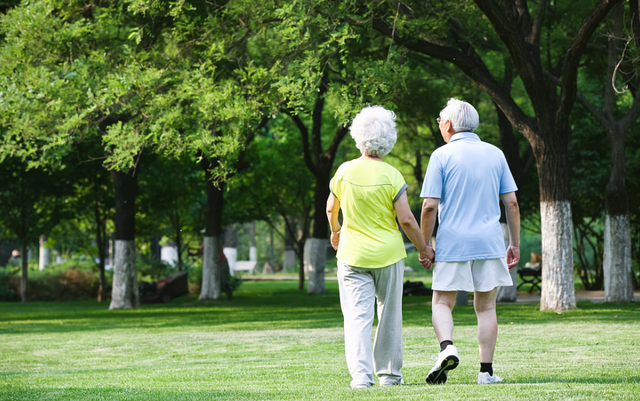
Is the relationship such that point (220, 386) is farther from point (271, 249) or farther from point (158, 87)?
point (271, 249)

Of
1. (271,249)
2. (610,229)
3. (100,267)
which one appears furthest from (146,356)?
(271,249)

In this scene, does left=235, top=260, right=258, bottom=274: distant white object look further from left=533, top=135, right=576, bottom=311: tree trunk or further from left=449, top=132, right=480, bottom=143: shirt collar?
left=449, top=132, right=480, bottom=143: shirt collar

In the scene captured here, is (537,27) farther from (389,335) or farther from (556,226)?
(389,335)

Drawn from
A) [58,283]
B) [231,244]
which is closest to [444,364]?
[58,283]

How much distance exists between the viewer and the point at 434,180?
5.61 meters

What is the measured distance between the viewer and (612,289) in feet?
59.3

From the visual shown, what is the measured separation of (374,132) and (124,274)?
17.1 m

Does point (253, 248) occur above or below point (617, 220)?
below

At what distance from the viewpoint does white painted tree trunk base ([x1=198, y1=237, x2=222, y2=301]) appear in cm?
2403

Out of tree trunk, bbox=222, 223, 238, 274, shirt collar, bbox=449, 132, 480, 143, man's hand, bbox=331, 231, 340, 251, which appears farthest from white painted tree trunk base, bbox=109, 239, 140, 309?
tree trunk, bbox=222, 223, 238, 274

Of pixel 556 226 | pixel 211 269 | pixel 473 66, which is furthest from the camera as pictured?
pixel 211 269

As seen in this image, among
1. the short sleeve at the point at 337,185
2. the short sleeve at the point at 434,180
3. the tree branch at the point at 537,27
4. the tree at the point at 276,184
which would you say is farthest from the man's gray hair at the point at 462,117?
the tree at the point at 276,184

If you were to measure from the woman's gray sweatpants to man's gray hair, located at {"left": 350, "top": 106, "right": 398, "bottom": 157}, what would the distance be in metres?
0.86

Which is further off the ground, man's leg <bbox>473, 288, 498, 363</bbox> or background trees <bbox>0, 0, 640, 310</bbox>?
background trees <bbox>0, 0, 640, 310</bbox>
